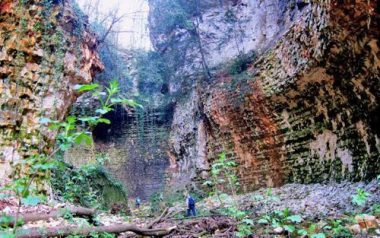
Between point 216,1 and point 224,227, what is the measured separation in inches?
561

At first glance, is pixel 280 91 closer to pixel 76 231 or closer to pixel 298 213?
pixel 298 213

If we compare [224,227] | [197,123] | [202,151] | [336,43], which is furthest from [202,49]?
[224,227]

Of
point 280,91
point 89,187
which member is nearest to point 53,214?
point 89,187

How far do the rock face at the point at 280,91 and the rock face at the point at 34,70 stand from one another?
582cm

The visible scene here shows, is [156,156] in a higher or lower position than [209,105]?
lower

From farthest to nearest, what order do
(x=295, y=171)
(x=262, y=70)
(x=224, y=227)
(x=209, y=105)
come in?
(x=209, y=105) < (x=262, y=70) < (x=295, y=171) < (x=224, y=227)

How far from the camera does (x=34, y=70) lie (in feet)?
24.2

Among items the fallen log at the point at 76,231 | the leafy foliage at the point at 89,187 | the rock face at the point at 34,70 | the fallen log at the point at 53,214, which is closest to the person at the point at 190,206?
the leafy foliage at the point at 89,187

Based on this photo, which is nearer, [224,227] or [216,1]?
[224,227]

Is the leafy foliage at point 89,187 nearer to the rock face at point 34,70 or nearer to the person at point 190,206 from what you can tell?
the rock face at point 34,70

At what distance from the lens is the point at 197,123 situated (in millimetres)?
14836

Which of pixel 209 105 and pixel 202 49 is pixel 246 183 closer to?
A: pixel 209 105

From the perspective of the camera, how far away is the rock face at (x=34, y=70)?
6523 mm

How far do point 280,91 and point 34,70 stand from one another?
6799 millimetres
